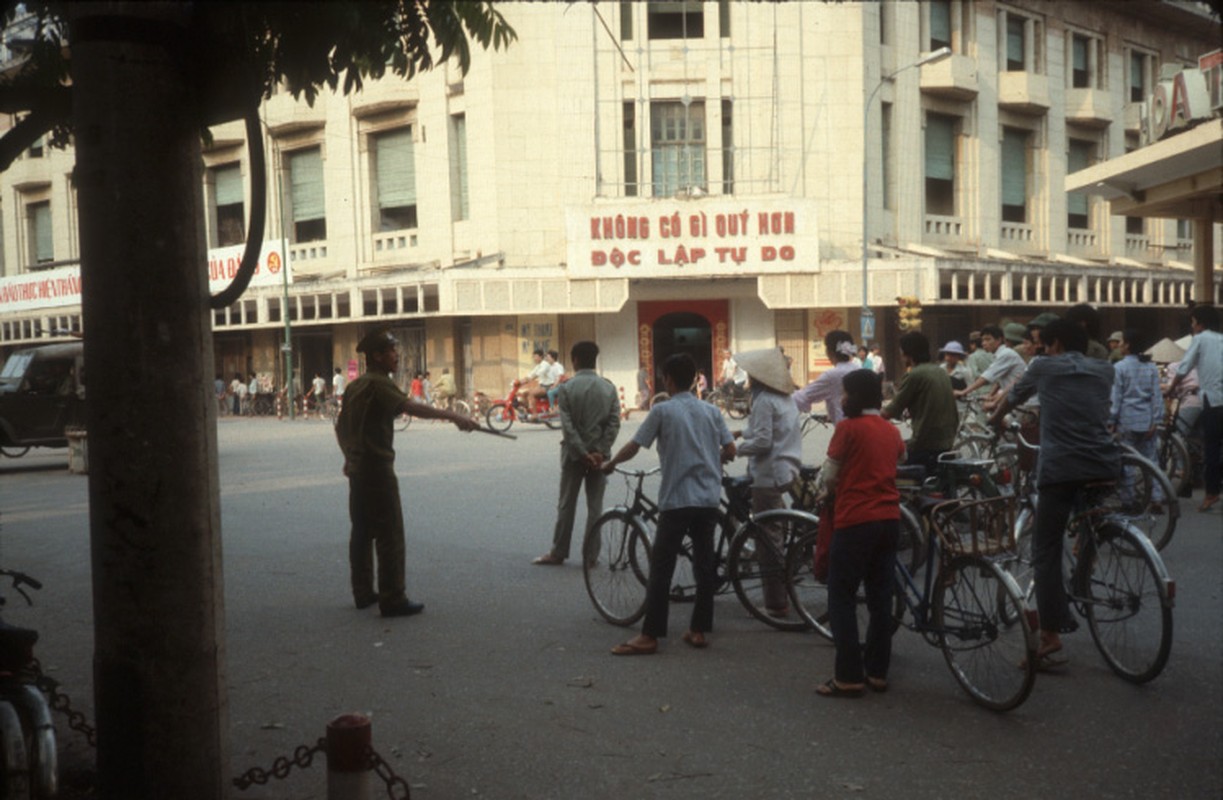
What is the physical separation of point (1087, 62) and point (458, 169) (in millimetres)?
19489

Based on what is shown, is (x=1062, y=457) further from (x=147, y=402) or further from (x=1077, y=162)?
(x=1077, y=162)

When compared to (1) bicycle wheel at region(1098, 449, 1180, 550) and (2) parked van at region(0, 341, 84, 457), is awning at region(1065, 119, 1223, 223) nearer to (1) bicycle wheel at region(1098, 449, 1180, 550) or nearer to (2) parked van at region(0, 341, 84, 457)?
(1) bicycle wheel at region(1098, 449, 1180, 550)

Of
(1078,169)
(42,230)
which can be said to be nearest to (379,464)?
(1078,169)

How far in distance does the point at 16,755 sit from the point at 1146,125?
50.5ft

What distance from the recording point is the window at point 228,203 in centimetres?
3400

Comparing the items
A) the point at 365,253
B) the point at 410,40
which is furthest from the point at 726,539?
the point at 365,253

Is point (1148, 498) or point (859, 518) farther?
point (1148, 498)

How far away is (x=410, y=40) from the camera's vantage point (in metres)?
3.96

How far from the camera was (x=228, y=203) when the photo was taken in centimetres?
3419

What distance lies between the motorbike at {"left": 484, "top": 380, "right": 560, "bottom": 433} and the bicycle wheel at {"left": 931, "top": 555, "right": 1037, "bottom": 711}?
60.8 feet

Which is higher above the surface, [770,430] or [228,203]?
[228,203]

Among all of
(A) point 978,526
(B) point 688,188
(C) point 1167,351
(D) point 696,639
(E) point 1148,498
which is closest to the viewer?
(A) point 978,526

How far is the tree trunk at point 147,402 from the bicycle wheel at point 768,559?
3.38 m

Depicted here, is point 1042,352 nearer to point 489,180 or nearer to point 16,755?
point 16,755
